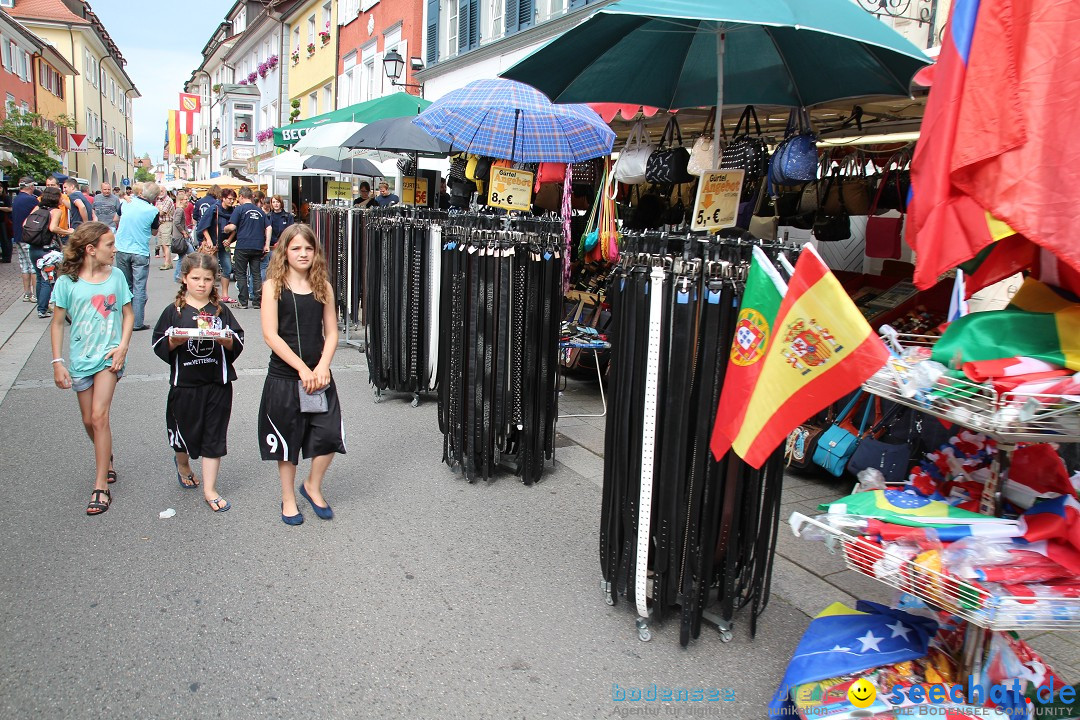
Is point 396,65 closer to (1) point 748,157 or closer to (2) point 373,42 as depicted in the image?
(2) point 373,42

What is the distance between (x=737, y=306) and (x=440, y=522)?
229cm

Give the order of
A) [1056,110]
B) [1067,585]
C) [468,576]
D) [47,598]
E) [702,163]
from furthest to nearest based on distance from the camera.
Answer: [702,163] < [468,576] < [47,598] < [1067,585] < [1056,110]

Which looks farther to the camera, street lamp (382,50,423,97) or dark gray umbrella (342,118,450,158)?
street lamp (382,50,423,97)

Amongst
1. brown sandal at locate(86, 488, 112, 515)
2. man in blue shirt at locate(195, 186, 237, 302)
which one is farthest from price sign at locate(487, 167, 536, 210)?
man in blue shirt at locate(195, 186, 237, 302)

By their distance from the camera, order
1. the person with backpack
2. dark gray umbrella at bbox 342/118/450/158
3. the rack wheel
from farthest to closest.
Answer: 1. the person with backpack
2. dark gray umbrella at bbox 342/118/450/158
3. the rack wheel

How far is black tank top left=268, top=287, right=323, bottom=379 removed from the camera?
4176 millimetres

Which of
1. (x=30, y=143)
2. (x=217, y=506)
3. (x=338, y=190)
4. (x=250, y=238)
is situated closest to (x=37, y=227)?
(x=250, y=238)

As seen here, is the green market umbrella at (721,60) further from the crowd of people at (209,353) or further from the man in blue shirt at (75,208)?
the man in blue shirt at (75,208)

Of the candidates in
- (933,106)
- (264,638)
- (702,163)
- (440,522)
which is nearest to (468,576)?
(440,522)

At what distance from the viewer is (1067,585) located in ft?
6.65

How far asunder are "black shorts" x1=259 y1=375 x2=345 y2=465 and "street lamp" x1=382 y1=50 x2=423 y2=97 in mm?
12275

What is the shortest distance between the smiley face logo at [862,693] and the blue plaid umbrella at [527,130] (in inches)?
201

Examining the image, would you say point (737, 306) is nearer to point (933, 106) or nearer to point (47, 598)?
point (933, 106)

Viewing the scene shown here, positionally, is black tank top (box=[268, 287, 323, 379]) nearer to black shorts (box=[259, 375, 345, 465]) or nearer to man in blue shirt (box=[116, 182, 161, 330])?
black shorts (box=[259, 375, 345, 465])
